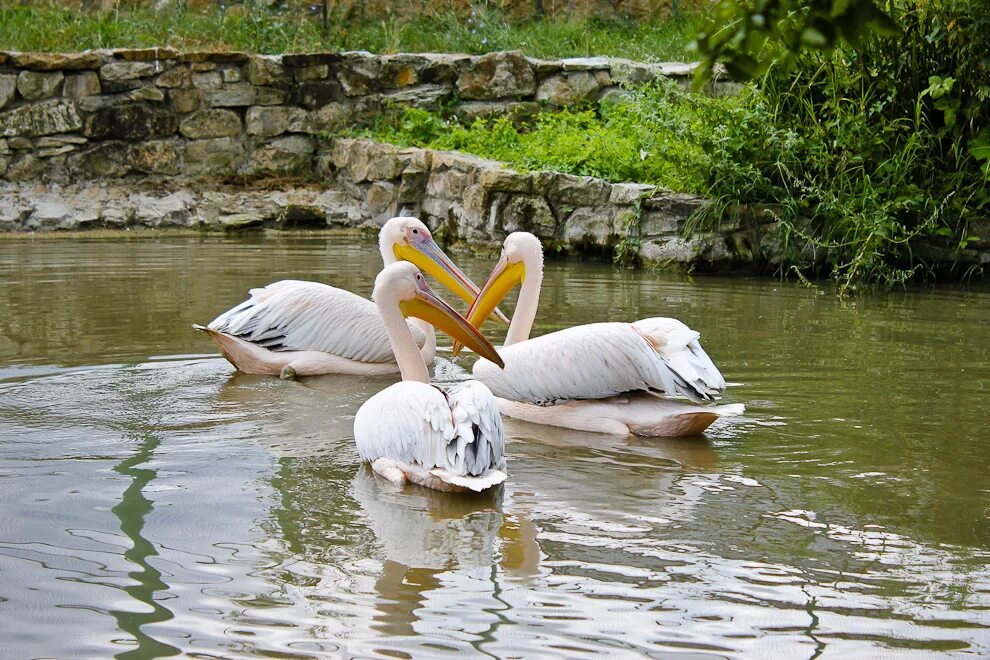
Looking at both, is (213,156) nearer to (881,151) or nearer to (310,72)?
(310,72)

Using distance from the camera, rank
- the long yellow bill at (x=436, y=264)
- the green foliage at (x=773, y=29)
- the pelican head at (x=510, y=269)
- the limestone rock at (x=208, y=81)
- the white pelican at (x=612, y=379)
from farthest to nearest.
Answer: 1. the limestone rock at (x=208, y=81)
2. the long yellow bill at (x=436, y=264)
3. the pelican head at (x=510, y=269)
4. the white pelican at (x=612, y=379)
5. the green foliage at (x=773, y=29)

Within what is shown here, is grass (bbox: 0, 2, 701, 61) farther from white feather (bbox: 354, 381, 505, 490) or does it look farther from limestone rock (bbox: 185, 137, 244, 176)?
white feather (bbox: 354, 381, 505, 490)

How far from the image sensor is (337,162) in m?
12.0

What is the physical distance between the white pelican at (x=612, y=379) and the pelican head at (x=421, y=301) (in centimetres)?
22

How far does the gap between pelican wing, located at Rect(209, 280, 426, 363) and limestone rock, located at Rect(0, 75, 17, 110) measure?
7.03m

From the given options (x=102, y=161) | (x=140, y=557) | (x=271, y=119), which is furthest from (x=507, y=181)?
(x=140, y=557)

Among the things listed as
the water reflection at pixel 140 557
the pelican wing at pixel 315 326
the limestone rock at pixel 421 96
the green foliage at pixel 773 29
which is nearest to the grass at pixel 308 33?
the limestone rock at pixel 421 96

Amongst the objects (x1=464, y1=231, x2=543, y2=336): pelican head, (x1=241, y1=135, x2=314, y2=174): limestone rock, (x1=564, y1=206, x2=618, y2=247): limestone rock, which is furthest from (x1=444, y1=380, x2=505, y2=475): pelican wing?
(x1=241, y1=135, x2=314, y2=174): limestone rock

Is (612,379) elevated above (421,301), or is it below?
below

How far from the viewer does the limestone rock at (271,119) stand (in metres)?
12.1

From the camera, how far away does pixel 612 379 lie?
4438 mm

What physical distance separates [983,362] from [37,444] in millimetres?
4219

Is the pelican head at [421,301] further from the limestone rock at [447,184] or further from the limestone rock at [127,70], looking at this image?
the limestone rock at [127,70]

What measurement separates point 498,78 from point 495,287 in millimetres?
7353
